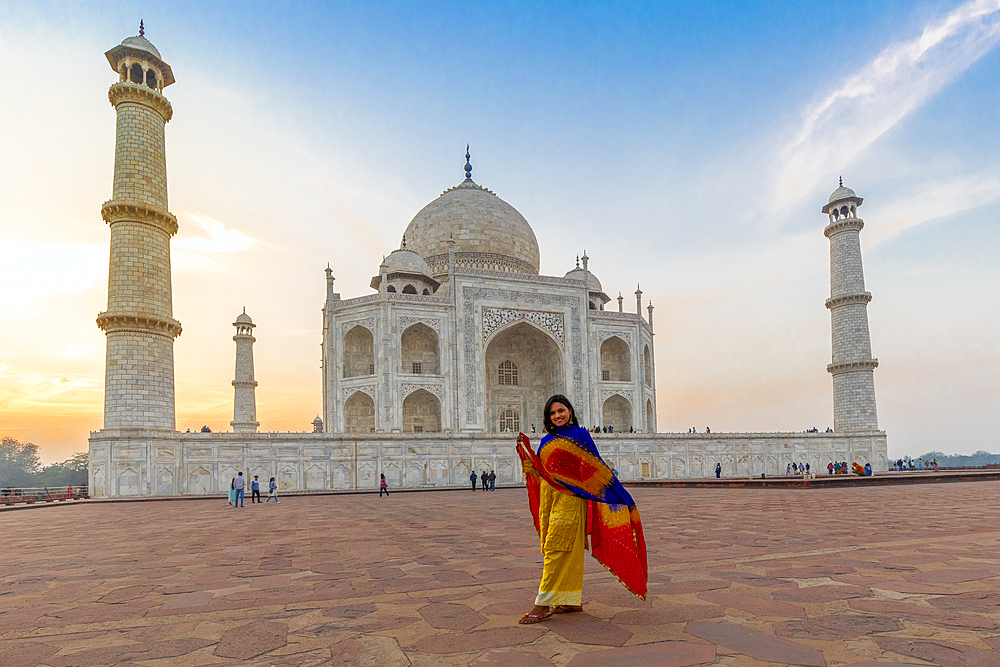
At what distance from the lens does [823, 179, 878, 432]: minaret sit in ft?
89.1

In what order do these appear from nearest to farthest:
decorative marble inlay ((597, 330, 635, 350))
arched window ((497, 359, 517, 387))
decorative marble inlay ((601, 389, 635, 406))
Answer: decorative marble inlay ((601, 389, 635, 406))
decorative marble inlay ((597, 330, 635, 350))
arched window ((497, 359, 517, 387))

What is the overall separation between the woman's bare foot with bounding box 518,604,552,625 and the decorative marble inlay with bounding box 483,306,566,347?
24267mm

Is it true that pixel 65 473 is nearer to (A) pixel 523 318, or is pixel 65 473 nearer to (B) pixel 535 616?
(A) pixel 523 318

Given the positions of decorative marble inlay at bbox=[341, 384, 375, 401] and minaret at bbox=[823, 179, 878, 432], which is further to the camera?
minaret at bbox=[823, 179, 878, 432]

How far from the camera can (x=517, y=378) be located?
31328 mm

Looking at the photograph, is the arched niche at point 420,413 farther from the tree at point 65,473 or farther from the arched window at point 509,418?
the tree at point 65,473

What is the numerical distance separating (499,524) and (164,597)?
4797mm

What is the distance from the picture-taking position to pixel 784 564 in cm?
485

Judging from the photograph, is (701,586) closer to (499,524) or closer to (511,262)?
(499,524)

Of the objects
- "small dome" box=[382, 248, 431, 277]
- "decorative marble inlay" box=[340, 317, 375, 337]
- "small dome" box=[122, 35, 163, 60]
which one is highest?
"small dome" box=[122, 35, 163, 60]

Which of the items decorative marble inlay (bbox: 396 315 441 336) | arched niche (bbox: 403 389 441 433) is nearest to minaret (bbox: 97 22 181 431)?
decorative marble inlay (bbox: 396 315 441 336)

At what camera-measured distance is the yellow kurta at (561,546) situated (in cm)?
341

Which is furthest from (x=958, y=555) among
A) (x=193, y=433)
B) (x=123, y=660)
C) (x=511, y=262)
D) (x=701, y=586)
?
(x=511, y=262)

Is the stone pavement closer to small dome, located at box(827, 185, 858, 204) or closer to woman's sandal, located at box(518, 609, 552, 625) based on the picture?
woman's sandal, located at box(518, 609, 552, 625)
